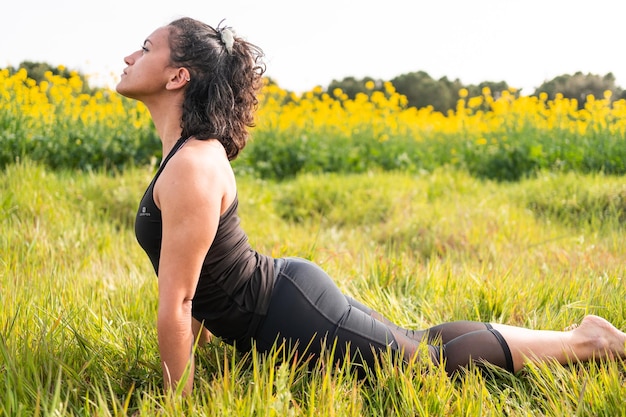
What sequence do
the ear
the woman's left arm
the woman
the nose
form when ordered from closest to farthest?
the woman's left arm, the woman, the ear, the nose

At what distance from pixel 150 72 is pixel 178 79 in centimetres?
10

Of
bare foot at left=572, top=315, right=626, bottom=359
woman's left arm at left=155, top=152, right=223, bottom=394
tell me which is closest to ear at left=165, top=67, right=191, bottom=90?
woman's left arm at left=155, top=152, right=223, bottom=394

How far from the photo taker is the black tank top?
2011 millimetres

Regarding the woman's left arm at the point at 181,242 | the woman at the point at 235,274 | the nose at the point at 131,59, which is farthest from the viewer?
the nose at the point at 131,59

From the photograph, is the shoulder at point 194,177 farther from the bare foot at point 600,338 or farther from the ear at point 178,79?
the bare foot at point 600,338

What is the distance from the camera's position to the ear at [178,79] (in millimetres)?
2113

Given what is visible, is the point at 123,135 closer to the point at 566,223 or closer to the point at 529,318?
the point at 566,223

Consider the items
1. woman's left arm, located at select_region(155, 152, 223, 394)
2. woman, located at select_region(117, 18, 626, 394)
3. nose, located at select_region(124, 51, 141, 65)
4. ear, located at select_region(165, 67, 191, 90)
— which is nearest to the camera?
woman's left arm, located at select_region(155, 152, 223, 394)

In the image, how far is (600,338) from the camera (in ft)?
7.36

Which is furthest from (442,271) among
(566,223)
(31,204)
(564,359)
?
(31,204)

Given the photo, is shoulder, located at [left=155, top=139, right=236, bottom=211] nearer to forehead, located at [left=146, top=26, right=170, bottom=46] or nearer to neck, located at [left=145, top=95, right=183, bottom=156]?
neck, located at [left=145, top=95, right=183, bottom=156]

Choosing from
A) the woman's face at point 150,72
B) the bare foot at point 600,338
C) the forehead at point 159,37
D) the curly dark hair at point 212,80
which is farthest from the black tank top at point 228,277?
the bare foot at point 600,338

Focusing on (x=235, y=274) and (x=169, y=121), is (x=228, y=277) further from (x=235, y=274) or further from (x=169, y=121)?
(x=169, y=121)

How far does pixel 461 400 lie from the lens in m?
1.85
